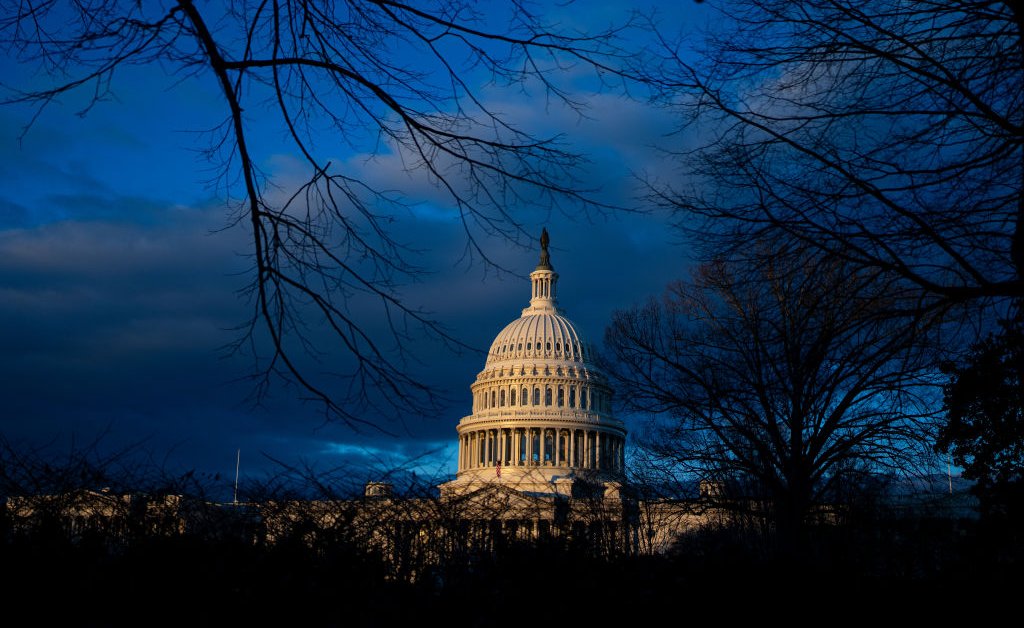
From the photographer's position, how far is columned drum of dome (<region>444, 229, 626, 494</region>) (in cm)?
10106

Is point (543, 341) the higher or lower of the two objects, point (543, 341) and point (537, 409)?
the higher

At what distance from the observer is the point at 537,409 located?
334 feet

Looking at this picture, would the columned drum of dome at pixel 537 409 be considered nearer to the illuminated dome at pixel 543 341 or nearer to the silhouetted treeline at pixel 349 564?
the illuminated dome at pixel 543 341

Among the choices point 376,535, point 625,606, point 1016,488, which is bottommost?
point 625,606

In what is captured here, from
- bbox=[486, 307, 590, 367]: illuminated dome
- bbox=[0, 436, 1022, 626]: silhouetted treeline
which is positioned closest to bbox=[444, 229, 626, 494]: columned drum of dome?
bbox=[486, 307, 590, 367]: illuminated dome

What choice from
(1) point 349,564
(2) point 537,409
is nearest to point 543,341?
(2) point 537,409

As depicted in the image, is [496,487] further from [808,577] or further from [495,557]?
[808,577]

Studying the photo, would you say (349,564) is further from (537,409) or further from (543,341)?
(543,341)

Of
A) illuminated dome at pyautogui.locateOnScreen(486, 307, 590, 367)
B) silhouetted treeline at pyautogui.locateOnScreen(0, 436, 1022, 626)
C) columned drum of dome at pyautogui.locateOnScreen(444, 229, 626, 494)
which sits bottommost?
silhouetted treeline at pyautogui.locateOnScreen(0, 436, 1022, 626)

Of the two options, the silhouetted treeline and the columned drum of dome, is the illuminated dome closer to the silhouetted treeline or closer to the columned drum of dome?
the columned drum of dome

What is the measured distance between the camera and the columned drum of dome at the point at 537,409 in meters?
101

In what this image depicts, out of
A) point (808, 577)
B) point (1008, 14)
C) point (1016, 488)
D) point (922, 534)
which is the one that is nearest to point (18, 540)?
point (808, 577)

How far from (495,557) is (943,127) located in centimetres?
526

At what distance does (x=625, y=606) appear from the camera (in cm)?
732
